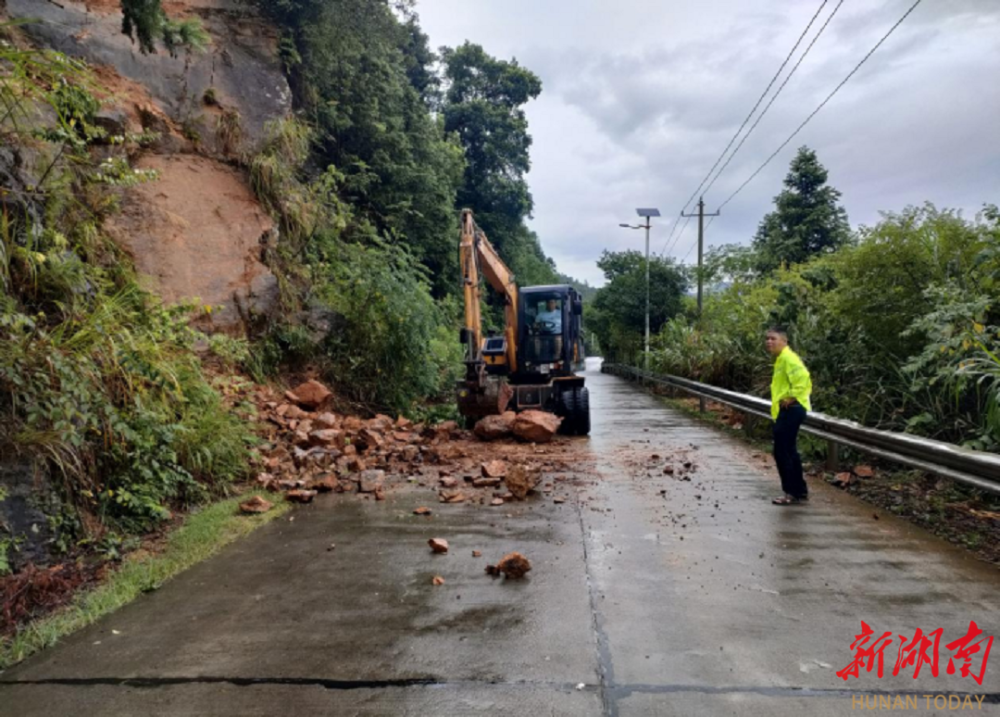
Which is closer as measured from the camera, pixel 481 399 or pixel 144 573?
pixel 144 573

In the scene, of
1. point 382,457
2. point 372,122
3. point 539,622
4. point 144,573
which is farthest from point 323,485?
point 372,122

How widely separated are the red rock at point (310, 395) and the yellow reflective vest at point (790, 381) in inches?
268

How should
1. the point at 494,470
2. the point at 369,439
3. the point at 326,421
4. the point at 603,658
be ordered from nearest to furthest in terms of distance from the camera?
1. the point at 603,658
2. the point at 494,470
3. the point at 369,439
4. the point at 326,421

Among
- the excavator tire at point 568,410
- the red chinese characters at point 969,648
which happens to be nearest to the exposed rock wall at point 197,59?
the excavator tire at point 568,410

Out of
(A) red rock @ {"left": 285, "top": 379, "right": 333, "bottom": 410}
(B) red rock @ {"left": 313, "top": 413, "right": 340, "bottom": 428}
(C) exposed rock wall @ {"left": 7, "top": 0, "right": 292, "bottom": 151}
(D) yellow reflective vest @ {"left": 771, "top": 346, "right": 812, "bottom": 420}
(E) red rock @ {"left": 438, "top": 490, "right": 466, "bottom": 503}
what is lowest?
(E) red rock @ {"left": 438, "top": 490, "right": 466, "bottom": 503}

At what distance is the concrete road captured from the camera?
2.83 metres

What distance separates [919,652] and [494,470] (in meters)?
4.72

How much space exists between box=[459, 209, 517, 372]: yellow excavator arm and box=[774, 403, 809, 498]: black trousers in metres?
5.56

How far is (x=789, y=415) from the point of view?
21.2 ft

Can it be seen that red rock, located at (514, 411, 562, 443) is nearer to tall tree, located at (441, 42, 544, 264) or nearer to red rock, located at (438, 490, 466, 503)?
red rock, located at (438, 490, 466, 503)

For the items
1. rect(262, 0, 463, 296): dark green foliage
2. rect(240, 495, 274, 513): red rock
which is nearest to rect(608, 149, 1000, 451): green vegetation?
rect(240, 495, 274, 513): red rock

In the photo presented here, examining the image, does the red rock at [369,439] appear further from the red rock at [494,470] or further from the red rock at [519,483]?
the red rock at [519,483]

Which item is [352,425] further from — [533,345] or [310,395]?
[533,345]

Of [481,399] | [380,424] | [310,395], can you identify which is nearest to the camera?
[380,424]
